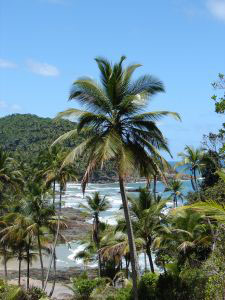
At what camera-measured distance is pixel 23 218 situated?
25438mm

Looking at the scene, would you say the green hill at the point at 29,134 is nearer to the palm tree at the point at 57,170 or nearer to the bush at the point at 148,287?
the palm tree at the point at 57,170

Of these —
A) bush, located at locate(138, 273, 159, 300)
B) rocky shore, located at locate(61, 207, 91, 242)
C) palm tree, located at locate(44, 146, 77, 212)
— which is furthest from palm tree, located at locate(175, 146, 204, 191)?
rocky shore, located at locate(61, 207, 91, 242)

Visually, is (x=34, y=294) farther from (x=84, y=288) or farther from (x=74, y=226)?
(x=74, y=226)

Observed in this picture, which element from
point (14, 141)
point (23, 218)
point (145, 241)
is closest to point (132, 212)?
point (145, 241)

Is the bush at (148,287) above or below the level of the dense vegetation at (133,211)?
below

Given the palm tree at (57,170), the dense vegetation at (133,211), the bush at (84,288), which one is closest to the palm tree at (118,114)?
the dense vegetation at (133,211)

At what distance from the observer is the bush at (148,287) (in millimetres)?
17938

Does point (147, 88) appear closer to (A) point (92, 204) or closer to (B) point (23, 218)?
(B) point (23, 218)

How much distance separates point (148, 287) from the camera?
18469mm

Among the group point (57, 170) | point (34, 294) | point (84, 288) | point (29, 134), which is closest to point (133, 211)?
point (84, 288)

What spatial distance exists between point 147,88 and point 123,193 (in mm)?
3679

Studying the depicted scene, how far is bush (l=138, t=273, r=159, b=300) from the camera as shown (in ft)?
58.9

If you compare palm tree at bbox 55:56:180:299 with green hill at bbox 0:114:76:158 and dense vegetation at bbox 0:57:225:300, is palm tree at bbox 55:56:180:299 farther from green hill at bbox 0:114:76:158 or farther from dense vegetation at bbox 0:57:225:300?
green hill at bbox 0:114:76:158

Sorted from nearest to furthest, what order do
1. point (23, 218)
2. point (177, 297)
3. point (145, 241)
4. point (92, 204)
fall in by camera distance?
point (177, 297)
point (145, 241)
point (23, 218)
point (92, 204)
